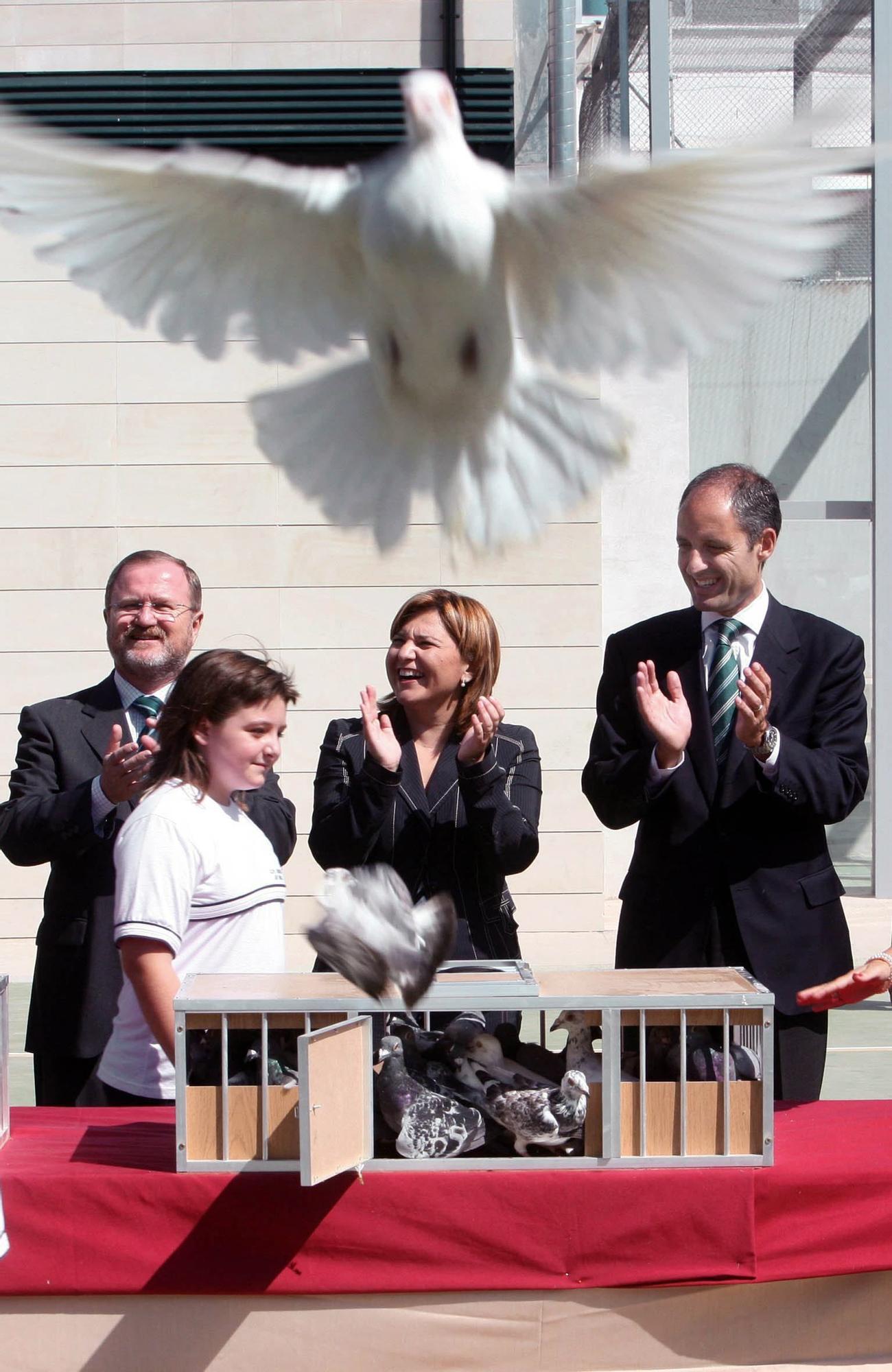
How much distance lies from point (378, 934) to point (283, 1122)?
1.48 feet

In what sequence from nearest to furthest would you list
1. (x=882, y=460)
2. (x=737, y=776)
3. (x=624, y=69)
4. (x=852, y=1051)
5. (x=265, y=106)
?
1. (x=737, y=776)
2. (x=852, y=1051)
3. (x=265, y=106)
4. (x=624, y=69)
5. (x=882, y=460)

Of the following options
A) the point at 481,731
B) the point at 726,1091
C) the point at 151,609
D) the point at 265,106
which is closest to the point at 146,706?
the point at 151,609

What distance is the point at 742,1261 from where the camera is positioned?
1.92 metres

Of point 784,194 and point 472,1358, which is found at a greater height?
point 784,194

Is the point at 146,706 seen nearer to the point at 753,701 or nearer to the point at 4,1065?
the point at 4,1065

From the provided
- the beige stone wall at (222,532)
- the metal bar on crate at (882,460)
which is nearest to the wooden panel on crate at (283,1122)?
the beige stone wall at (222,532)

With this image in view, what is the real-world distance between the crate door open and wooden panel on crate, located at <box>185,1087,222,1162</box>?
0.60 feet

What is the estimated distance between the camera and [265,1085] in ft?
6.08

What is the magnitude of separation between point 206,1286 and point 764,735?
1127 mm

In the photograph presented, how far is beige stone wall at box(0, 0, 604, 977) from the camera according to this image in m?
5.86

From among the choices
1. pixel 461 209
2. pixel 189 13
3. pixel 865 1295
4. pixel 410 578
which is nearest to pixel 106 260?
pixel 461 209

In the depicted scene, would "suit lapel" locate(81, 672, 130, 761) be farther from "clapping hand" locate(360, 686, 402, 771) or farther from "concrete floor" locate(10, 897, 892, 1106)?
"concrete floor" locate(10, 897, 892, 1106)

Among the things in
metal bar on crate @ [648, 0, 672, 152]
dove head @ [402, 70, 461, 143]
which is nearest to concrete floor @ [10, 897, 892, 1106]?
dove head @ [402, 70, 461, 143]

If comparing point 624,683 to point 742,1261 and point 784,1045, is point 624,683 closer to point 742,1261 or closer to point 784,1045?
point 784,1045
